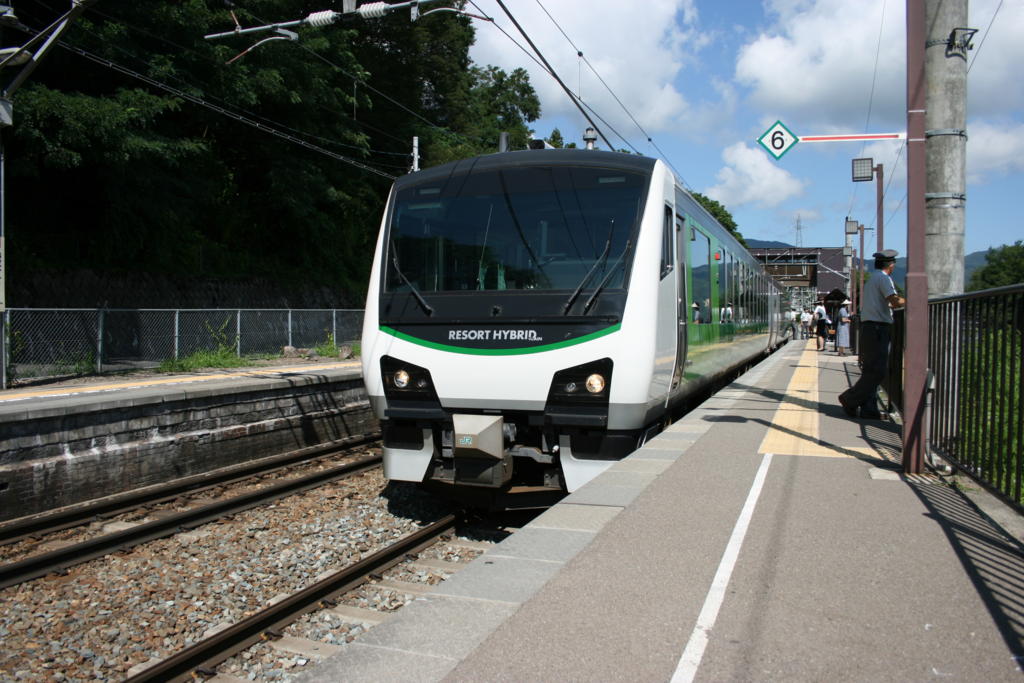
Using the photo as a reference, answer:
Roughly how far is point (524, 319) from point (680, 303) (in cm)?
187

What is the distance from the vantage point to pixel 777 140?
1180 cm

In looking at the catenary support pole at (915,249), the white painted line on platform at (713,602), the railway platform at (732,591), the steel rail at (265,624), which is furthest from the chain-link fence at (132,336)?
the catenary support pole at (915,249)

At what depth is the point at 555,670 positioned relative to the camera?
2820 mm

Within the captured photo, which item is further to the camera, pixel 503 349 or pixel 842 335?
pixel 842 335

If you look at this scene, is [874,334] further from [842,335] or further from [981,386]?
[842,335]

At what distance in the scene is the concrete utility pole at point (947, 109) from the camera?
708 centimetres

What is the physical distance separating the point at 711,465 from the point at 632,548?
2192mm

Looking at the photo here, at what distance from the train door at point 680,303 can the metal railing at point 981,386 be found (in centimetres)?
192

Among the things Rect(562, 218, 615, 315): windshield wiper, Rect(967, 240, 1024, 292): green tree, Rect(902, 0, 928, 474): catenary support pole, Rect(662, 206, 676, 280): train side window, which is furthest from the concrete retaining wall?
Rect(967, 240, 1024, 292): green tree

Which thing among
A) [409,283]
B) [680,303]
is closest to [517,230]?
[409,283]

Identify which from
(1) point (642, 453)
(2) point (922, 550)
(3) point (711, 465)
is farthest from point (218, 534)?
(2) point (922, 550)

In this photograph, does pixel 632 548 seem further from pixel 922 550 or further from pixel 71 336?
pixel 71 336

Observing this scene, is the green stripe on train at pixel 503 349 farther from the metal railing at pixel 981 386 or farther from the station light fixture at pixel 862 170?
the station light fixture at pixel 862 170

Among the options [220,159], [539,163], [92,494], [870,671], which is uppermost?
[220,159]
